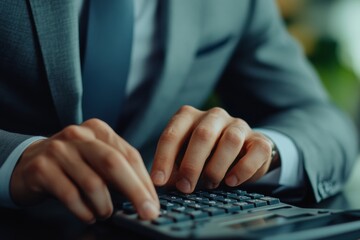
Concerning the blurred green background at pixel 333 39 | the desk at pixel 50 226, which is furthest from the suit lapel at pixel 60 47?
the blurred green background at pixel 333 39

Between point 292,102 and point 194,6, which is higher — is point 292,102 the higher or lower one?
the lower one

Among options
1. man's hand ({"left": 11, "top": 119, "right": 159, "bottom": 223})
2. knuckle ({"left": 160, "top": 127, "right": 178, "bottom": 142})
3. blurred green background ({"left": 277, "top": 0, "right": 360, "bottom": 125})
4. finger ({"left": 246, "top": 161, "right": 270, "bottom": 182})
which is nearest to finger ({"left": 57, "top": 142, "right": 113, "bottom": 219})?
man's hand ({"left": 11, "top": 119, "right": 159, "bottom": 223})

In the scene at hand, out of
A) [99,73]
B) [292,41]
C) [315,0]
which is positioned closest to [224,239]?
[99,73]

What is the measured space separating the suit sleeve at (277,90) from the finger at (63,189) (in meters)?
0.38

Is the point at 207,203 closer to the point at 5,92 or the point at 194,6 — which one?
the point at 5,92

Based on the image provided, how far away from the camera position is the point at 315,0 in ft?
5.34

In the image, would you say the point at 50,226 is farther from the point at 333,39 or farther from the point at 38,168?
the point at 333,39

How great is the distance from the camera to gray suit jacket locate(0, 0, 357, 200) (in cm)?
62

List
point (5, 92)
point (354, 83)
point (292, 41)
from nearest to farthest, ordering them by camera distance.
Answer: point (5, 92) < point (292, 41) < point (354, 83)

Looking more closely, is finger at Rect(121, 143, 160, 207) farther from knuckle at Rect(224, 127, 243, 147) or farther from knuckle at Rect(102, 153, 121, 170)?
knuckle at Rect(224, 127, 243, 147)

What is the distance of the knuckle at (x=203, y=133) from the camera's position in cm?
51

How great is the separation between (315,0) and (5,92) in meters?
1.21

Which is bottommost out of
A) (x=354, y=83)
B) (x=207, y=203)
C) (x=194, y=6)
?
(x=354, y=83)

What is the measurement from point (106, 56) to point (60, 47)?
0.25 feet
